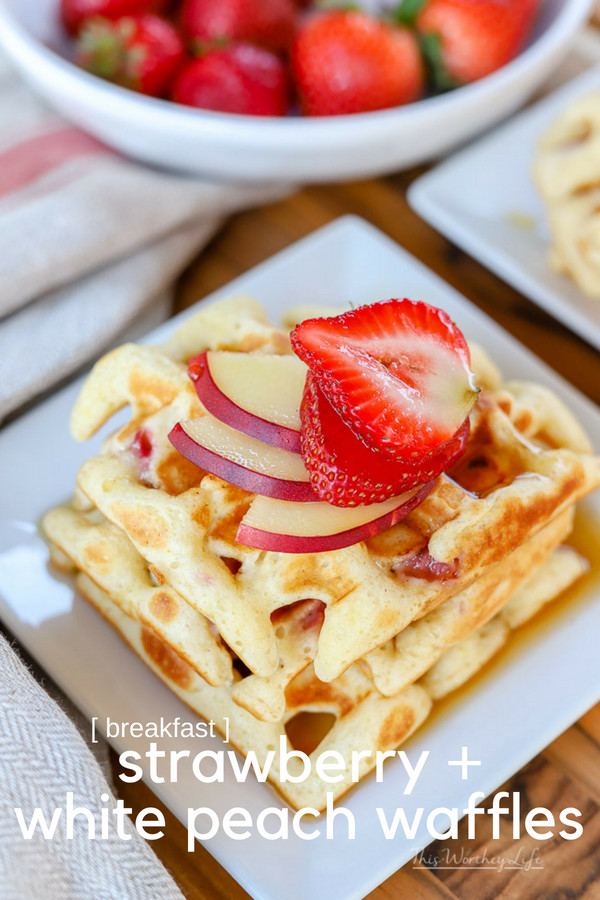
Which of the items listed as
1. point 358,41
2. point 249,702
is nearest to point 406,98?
point 358,41

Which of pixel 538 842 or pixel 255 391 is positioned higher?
pixel 255 391

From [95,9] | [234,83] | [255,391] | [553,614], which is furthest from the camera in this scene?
[95,9]

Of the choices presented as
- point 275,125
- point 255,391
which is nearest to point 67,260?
point 275,125

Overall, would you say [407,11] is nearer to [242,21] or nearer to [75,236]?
[242,21]

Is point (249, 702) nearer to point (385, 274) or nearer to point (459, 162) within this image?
point (385, 274)

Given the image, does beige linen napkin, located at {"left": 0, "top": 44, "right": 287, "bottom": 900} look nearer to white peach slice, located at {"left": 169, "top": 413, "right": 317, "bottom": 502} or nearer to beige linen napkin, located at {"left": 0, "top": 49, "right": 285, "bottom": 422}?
beige linen napkin, located at {"left": 0, "top": 49, "right": 285, "bottom": 422}

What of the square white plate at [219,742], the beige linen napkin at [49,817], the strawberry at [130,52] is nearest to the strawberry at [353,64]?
the strawberry at [130,52]
